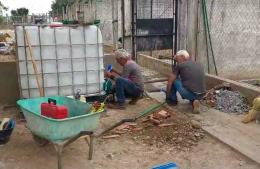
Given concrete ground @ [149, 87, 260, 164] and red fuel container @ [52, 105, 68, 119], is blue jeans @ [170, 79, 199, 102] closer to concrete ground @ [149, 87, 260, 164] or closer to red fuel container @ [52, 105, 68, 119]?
concrete ground @ [149, 87, 260, 164]

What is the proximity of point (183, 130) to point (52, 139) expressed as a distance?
2366 mm

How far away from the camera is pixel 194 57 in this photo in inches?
345

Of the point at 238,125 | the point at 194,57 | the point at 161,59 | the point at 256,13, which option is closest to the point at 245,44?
the point at 256,13

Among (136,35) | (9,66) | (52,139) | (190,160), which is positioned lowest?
(190,160)

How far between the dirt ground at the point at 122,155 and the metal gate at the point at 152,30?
3.76 metres

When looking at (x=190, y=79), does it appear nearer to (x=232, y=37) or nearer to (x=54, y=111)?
(x=232, y=37)

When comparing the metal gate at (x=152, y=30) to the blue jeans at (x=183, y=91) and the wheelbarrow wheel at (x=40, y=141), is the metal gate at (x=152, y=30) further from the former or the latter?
the wheelbarrow wheel at (x=40, y=141)

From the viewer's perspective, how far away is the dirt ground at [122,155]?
4926 mm

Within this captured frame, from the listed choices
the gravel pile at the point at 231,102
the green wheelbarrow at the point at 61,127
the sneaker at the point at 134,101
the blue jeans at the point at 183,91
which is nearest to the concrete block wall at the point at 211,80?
the gravel pile at the point at 231,102

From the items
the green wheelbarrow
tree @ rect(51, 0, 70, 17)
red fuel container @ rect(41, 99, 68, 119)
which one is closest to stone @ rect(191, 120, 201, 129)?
the green wheelbarrow

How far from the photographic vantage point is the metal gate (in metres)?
9.02

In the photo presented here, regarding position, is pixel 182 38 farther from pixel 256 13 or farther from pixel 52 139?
pixel 52 139

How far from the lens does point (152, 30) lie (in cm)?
915

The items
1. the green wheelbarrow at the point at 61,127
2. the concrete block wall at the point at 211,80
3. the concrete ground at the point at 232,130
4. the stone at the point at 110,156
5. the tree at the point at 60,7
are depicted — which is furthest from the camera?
the tree at the point at 60,7
